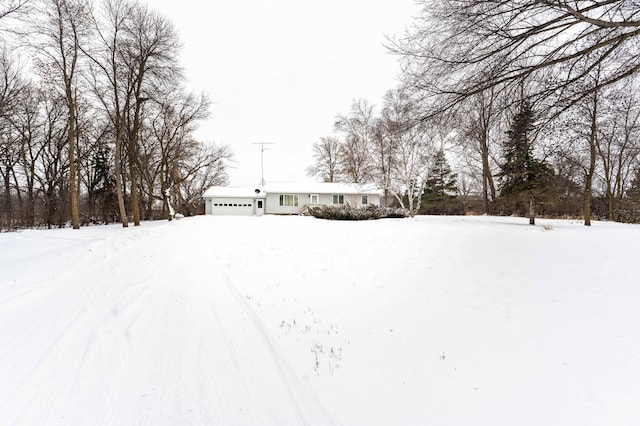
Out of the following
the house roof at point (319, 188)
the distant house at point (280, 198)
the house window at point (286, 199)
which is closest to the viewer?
the distant house at point (280, 198)

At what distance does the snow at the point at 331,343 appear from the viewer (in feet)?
7.78

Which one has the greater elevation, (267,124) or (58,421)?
(267,124)

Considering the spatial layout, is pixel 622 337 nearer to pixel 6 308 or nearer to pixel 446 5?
pixel 446 5

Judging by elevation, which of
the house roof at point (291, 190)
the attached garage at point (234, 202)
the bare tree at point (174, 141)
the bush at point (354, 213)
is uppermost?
the bare tree at point (174, 141)

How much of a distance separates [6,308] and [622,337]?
8061 mm

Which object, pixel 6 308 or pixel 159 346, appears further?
pixel 6 308

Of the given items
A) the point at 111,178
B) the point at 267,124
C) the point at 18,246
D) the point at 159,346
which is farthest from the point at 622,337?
the point at 267,124

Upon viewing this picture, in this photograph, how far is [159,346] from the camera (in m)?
3.45

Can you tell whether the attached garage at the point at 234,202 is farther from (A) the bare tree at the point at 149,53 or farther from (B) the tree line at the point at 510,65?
(B) the tree line at the point at 510,65

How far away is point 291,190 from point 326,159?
39.9 feet

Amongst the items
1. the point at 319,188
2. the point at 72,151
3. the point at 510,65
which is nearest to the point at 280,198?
the point at 319,188

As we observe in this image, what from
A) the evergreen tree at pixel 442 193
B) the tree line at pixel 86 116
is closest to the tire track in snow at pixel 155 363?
the tree line at pixel 86 116

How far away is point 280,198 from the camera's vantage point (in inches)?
1169

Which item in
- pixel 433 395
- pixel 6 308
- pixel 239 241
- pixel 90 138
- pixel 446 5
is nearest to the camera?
pixel 433 395
